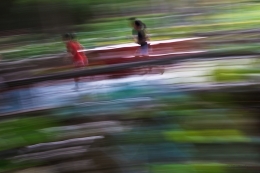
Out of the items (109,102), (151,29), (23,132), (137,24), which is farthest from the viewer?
(151,29)

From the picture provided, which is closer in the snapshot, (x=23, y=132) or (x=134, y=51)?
(x=23, y=132)


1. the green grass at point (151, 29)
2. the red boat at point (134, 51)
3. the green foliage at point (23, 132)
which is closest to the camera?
the green foliage at point (23, 132)

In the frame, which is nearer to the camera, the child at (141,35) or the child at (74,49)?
the child at (74,49)

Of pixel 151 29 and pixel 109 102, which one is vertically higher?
pixel 151 29

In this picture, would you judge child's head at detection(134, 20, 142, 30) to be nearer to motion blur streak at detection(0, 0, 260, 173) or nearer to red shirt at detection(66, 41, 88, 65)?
motion blur streak at detection(0, 0, 260, 173)

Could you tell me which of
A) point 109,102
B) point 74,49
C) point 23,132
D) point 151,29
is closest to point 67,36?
point 74,49

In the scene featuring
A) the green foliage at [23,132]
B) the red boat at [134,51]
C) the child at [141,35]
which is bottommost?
the green foliage at [23,132]

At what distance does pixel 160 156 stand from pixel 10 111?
69 cm

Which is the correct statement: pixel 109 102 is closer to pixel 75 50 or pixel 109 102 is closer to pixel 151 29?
pixel 75 50

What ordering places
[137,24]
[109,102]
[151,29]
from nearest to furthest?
[109,102] → [137,24] → [151,29]

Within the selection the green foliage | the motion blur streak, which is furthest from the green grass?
the green foliage

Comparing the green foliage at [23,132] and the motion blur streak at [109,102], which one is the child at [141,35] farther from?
the green foliage at [23,132]

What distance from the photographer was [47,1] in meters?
1.65

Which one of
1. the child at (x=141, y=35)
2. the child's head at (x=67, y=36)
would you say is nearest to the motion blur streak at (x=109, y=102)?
the child's head at (x=67, y=36)
